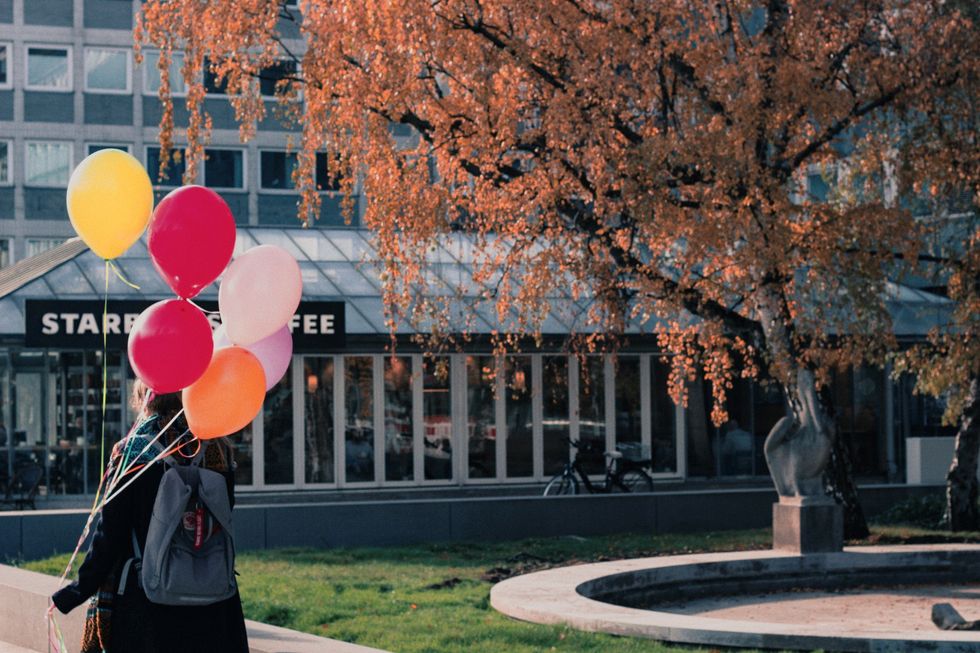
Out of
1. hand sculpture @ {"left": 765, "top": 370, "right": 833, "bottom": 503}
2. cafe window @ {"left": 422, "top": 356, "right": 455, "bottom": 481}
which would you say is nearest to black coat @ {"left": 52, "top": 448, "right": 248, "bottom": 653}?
hand sculpture @ {"left": 765, "top": 370, "right": 833, "bottom": 503}

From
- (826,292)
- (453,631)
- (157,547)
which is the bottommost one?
(453,631)

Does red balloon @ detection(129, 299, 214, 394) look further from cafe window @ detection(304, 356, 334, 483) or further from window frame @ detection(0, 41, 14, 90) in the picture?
window frame @ detection(0, 41, 14, 90)

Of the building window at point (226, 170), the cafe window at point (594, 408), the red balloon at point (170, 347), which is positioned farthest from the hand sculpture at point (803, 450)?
the building window at point (226, 170)

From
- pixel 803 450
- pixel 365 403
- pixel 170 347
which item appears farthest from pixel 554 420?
pixel 170 347

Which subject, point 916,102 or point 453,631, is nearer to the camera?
point 453,631

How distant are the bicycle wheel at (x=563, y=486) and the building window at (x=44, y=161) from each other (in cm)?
2683

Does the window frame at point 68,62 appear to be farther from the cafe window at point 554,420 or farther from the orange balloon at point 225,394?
the orange balloon at point 225,394

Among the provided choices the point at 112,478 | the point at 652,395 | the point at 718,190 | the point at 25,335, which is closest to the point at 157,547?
the point at 112,478

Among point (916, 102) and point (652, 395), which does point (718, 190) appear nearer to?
point (916, 102)

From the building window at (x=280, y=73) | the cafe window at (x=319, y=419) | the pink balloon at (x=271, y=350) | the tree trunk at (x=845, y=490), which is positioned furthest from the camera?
the cafe window at (x=319, y=419)

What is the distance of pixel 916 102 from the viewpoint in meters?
14.9

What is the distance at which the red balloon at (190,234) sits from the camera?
20.7 ft

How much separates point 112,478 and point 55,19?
4272cm

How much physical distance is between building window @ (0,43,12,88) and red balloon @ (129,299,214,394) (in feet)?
139
